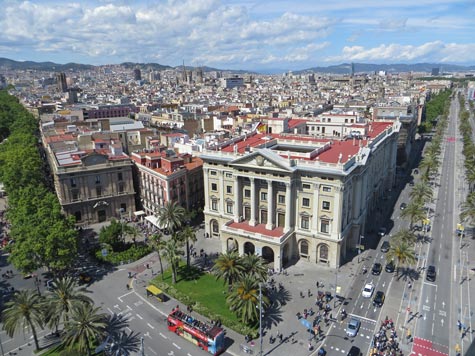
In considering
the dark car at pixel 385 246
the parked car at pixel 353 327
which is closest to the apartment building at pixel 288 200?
the dark car at pixel 385 246

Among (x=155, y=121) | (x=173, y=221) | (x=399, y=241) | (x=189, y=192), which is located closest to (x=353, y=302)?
(x=399, y=241)

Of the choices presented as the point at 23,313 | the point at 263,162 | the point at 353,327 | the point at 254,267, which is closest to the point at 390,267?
the point at 353,327

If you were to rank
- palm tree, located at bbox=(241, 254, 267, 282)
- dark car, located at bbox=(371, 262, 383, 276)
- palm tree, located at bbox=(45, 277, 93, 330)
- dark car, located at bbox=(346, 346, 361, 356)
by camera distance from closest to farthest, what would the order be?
palm tree, located at bbox=(45, 277, 93, 330) → dark car, located at bbox=(346, 346, 361, 356) → palm tree, located at bbox=(241, 254, 267, 282) → dark car, located at bbox=(371, 262, 383, 276)

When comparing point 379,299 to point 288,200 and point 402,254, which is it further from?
point 288,200

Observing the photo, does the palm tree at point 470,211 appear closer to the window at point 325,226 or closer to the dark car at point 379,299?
the window at point 325,226

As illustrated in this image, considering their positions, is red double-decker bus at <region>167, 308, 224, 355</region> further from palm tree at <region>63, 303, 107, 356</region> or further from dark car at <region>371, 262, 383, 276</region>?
dark car at <region>371, 262, 383, 276</region>

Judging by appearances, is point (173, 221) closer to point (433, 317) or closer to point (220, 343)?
point (220, 343)

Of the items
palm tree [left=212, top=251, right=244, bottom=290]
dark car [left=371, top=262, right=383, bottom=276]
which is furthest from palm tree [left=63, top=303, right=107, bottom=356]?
dark car [left=371, top=262, right=383, bottom=276]
